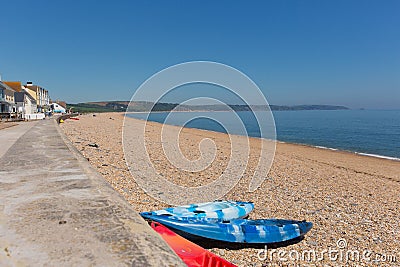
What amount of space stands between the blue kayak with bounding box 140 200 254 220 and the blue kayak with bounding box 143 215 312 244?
0.28 metres

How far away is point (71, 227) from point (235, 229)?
9.32 feet

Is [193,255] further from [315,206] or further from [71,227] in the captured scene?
[315,206]

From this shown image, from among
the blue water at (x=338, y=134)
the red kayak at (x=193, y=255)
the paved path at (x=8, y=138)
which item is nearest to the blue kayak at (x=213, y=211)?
the red kayak at (x=193, y=255)

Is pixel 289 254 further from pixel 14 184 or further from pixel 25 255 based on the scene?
pixel 14 184

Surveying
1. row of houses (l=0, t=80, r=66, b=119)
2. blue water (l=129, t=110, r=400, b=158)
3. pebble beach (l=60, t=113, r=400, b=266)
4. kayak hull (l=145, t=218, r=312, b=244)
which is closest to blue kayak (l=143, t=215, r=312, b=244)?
kayak hull (l=145, t=218, r=312, b=244)

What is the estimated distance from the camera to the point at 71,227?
2.76 metres

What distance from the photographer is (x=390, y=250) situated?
5.07m

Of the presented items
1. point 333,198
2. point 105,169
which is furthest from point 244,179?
point 105,169

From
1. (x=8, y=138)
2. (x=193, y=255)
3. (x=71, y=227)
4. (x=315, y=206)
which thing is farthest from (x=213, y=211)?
(x=8, y=138)

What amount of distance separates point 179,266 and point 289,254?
330 cm

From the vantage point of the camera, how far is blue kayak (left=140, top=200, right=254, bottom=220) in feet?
17.1

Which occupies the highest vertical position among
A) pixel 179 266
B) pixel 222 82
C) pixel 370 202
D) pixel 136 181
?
pixel 222 82

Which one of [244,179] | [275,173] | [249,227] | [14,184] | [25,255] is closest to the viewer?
[25,255]

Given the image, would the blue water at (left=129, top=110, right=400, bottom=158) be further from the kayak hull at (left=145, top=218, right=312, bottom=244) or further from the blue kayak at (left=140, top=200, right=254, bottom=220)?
the kayak hull at (left=145, top=218, right=312, bottom=244)
